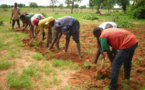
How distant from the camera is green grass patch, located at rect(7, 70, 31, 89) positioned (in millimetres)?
3121

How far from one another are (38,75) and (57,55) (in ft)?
4.88

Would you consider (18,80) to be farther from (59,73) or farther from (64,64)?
(64,64)

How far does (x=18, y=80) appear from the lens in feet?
10.7

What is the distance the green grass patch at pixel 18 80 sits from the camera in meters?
3.12

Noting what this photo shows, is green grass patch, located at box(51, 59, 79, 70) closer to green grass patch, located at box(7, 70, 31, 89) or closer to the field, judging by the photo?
the field

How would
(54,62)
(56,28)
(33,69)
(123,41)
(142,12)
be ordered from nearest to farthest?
(123,41) → (33,69) → (54,62) → (56,28) → (142,12)

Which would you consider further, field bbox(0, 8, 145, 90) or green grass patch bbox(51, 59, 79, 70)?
green grass patch bbox(51, 59, 79, 70)

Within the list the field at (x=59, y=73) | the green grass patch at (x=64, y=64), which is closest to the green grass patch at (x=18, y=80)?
the field at (x=59, y=73)

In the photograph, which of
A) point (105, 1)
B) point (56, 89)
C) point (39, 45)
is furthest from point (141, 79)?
point (105, 1)

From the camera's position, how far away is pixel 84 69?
13.2 ft

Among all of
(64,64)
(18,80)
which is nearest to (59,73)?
(64,64)

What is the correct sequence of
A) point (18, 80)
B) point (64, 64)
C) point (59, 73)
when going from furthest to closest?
point (64, 64)
point (59, 73)
point (18, 80)

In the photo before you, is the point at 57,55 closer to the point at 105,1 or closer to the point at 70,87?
the point at 70,87

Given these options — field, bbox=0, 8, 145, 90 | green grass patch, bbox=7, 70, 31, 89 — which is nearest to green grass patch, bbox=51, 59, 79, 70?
field, bbox=0, 8, 145, 90
